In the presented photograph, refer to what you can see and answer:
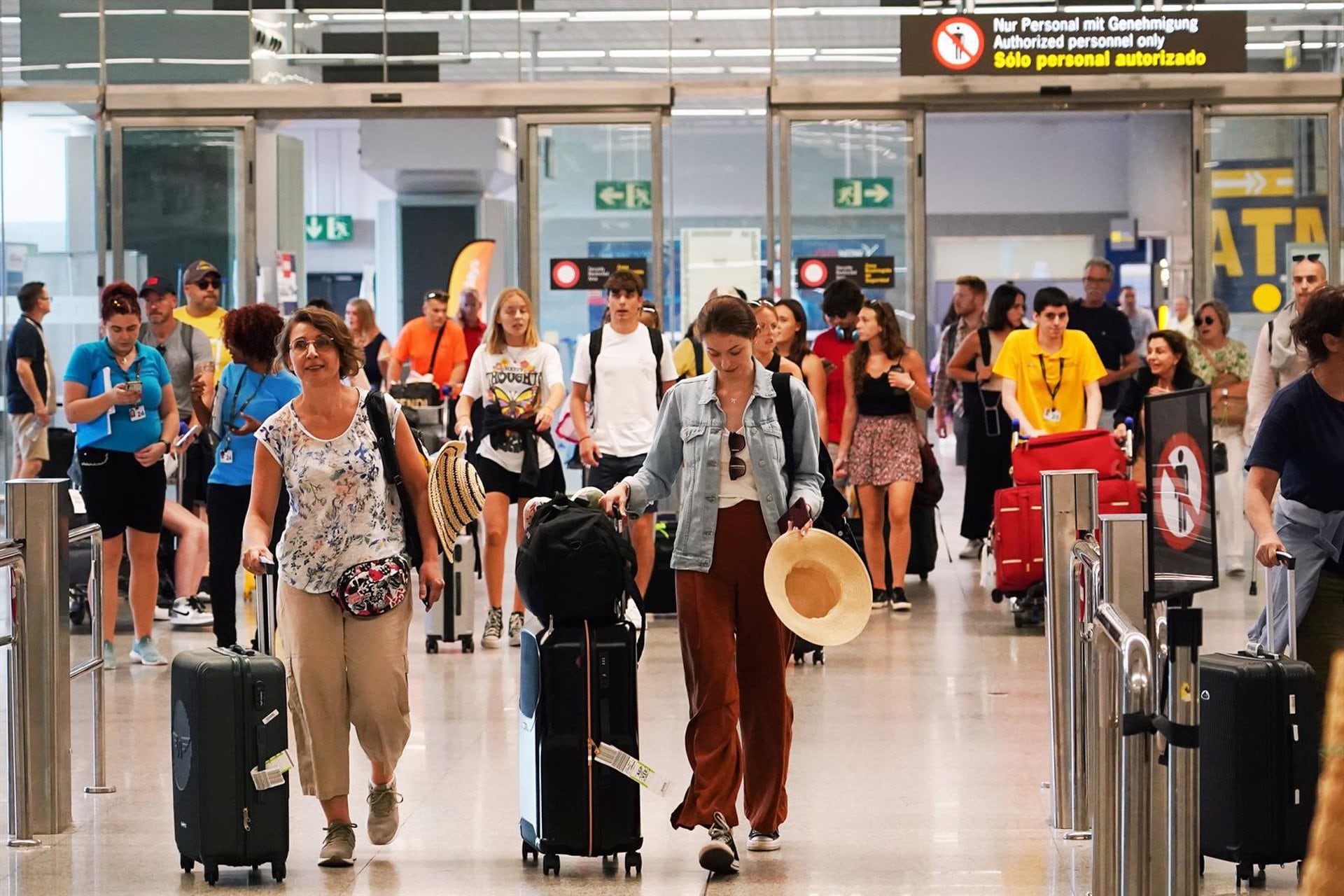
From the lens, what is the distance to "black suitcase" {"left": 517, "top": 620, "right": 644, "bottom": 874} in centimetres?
480

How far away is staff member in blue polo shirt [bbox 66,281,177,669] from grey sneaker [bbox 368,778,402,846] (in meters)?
3.39

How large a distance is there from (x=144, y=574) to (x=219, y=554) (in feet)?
4.18

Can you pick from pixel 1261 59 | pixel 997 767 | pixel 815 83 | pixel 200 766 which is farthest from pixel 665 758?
pixel 1261 59

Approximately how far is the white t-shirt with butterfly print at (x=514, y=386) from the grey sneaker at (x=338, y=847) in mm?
3843

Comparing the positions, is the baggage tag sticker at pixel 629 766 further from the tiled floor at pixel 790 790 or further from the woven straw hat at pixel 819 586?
the woven straw hat at pixel 819 586

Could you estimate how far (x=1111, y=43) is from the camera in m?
13.1

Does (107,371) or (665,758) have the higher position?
(107,371)

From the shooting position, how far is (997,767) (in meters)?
6.18

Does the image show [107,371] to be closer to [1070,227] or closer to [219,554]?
[219,554]

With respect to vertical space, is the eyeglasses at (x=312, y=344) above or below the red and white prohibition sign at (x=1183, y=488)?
above

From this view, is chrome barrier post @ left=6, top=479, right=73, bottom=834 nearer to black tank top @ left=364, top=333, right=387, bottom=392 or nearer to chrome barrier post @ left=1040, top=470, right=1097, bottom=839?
chrome barrier post @ left=1040, top=470, right=1097, bottom=839

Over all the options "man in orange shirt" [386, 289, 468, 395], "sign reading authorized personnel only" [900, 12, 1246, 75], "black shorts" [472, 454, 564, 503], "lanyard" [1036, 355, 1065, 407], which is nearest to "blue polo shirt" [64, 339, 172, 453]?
"black shorts" [472, 454, 564, 503]

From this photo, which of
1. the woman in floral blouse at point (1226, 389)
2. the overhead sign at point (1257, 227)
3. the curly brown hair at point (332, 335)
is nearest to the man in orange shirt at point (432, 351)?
the woman in floral blouse at point (1226, 389)

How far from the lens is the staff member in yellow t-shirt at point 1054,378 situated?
9.55m
